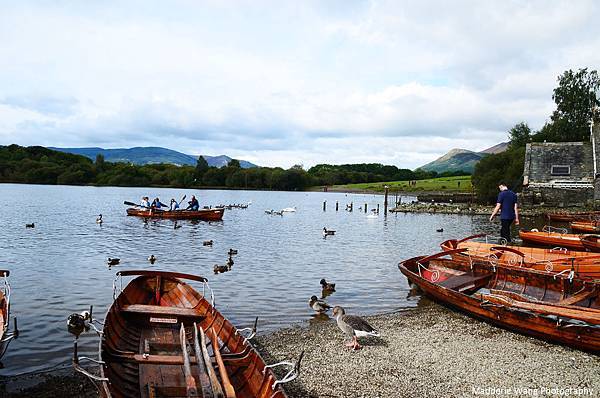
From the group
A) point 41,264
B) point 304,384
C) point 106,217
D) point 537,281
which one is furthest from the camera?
point 106,217

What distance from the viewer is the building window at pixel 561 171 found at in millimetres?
51659

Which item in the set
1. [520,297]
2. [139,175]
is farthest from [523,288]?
[139,175]

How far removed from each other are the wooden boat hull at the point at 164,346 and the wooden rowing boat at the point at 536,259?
824 centimetres

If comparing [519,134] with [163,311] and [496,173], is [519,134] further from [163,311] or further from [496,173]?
[163,311]

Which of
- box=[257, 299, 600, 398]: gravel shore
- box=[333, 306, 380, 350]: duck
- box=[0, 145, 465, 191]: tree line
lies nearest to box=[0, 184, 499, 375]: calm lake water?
box=[257, 299, 600, 398]: gravel shore

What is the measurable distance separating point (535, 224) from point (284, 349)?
36775 mm

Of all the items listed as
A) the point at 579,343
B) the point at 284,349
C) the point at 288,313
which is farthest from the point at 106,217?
the point at 579,343

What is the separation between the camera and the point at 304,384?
7812mm

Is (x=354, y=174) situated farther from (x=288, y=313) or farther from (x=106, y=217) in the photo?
(x=288, y=313)

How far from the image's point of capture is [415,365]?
339 inches

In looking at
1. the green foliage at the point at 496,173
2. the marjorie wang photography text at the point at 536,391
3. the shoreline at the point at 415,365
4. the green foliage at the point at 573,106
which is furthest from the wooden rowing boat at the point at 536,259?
the green foliage at the point at 573,106

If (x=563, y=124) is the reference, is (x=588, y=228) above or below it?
below

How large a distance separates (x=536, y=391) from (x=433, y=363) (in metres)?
1.71

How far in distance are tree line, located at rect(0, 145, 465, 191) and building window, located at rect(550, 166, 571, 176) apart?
10341 centimetres
